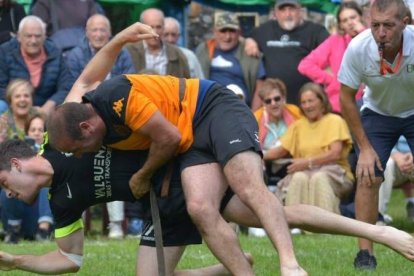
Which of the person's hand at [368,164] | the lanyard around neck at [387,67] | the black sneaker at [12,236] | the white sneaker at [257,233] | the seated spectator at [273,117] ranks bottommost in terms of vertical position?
the white sneaker at [257,233]

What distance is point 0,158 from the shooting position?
272 inches

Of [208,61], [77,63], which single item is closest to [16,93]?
[77,63]

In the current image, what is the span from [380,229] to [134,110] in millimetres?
1611

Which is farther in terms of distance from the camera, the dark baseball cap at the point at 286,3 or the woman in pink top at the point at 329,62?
the dark baseball cap at the point at 286,3

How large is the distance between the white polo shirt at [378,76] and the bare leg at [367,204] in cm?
56

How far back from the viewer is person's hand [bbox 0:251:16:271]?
271 inches

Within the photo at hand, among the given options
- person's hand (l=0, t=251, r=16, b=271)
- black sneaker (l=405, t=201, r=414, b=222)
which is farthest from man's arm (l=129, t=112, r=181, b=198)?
black sneaker (l=405, t=201, r=414, b=222)

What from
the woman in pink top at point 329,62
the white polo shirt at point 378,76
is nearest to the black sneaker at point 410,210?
the woman in pink top at point 329,62

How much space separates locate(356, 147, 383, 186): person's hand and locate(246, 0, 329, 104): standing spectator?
13.2 ft

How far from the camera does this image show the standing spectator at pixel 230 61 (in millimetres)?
12281

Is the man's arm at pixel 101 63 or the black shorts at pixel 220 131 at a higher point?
the man's arm at pixel 101 63

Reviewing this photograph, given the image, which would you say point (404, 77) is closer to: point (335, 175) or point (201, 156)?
point (201, 156)

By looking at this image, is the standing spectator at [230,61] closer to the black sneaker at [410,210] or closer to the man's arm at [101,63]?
the black sneaker at [410,210]

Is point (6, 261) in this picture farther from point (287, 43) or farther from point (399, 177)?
point (287, 43)
